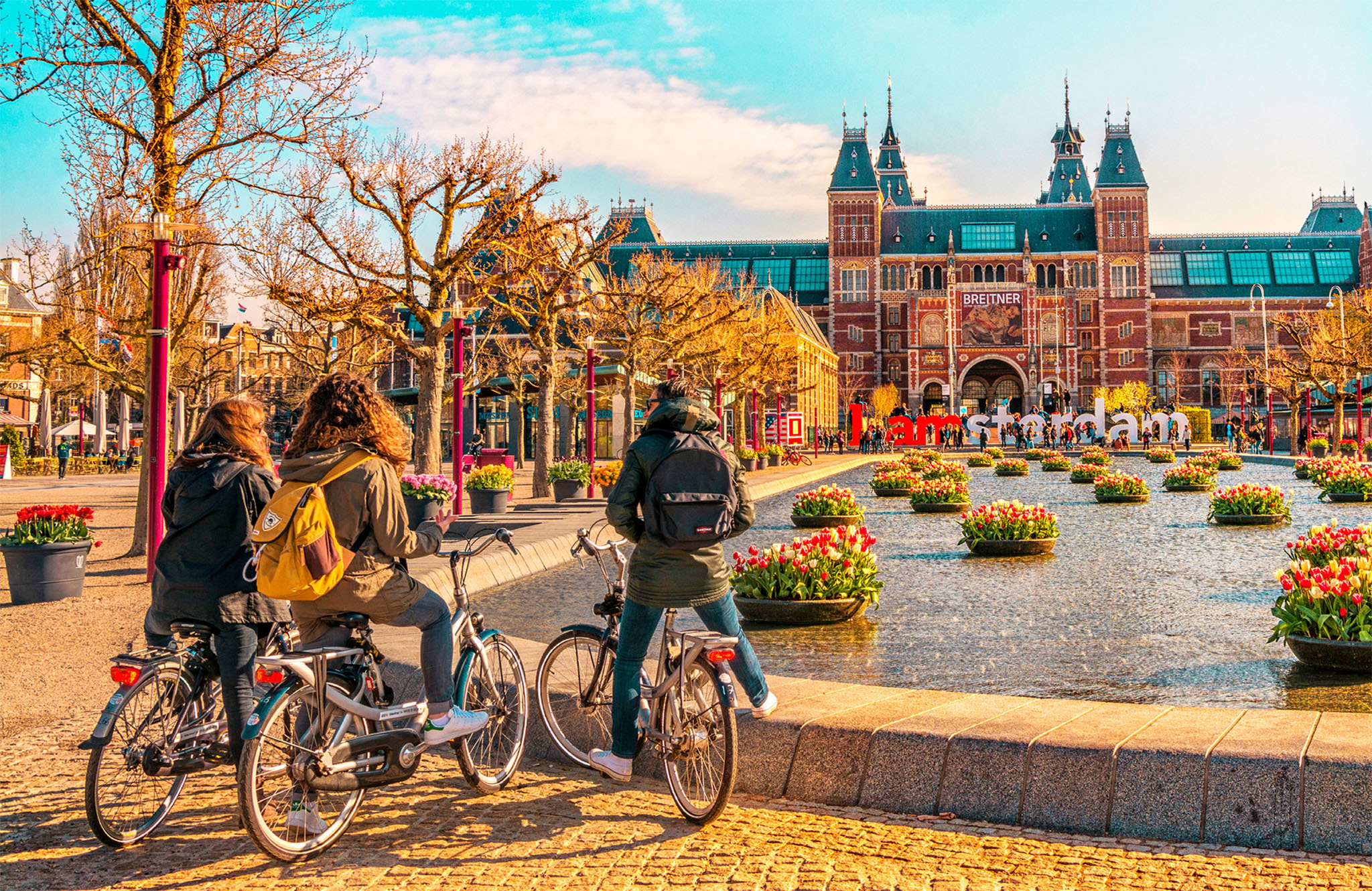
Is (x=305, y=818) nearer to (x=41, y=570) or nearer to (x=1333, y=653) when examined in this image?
(x=1333, y=653)

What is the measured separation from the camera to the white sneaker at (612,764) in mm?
4281

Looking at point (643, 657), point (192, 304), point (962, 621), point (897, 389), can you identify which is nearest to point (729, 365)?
point (192, 304)

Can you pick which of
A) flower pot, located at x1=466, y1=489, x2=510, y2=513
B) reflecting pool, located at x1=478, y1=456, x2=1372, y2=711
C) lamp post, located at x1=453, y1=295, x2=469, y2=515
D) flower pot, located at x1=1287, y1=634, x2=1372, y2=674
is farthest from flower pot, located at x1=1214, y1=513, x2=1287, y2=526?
flower pot, located at x1=466, y1=489, x2=510, y2=513

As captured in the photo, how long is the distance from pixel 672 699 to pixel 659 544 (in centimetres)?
56

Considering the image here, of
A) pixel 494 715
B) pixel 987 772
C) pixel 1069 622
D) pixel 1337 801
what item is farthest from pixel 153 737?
pixel 1069 622

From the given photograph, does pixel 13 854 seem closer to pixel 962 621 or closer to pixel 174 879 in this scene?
pixel 174 879

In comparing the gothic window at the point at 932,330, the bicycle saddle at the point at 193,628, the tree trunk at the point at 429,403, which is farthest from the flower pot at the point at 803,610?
the gothic window at the point at 932,330

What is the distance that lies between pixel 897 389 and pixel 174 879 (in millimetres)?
78011

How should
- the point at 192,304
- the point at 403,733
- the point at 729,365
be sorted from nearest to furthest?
1. the point at 403,733
2. the point at 192,304
3. the point at 729,365

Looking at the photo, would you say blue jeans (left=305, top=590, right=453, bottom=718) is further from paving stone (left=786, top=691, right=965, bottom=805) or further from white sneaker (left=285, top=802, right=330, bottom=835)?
paving stone (left=786, top=691, right=965, bottom=805)

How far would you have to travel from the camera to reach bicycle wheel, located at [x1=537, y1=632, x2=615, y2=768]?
14.9ft

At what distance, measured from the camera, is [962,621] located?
7.54 meters

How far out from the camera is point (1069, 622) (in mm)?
7504

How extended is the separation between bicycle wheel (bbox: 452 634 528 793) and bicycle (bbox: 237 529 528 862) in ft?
0.05
